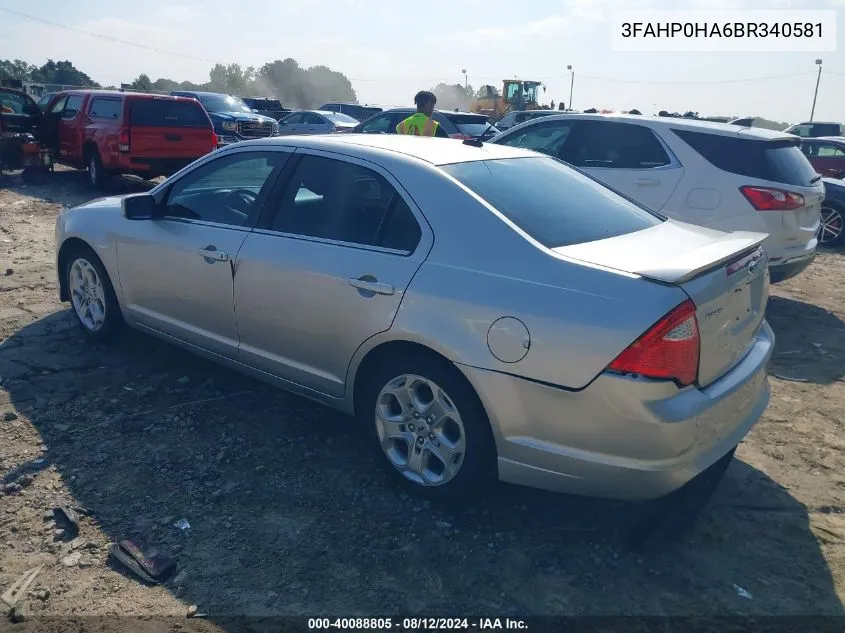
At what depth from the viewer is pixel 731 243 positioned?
10.9 ft

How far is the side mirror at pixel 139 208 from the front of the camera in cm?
446

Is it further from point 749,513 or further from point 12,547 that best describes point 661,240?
point 12,547

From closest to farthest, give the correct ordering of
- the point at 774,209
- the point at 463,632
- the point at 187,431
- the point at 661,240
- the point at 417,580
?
the point at 463,632
the point at 417,580
the point at 661,240
the point at 187,431
the point at 774,209

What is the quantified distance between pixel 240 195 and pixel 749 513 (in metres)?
3.34

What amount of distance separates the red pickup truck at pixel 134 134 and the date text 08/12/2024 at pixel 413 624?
1133cm

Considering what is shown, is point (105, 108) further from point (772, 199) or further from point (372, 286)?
point (372, 286)

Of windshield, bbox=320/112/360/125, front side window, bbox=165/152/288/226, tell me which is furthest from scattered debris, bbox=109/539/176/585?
windshield, bbox=320/112/360/125

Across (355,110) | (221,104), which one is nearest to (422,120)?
(221,104)

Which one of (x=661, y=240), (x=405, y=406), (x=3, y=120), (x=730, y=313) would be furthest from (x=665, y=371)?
(x=3, y=120)

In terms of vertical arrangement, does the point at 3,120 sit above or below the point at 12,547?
above

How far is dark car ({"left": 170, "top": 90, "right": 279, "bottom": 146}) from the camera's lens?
62.0 feet

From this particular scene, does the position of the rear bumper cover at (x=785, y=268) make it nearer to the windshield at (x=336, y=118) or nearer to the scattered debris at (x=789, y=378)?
the scattered debris at (x=789, y=378)

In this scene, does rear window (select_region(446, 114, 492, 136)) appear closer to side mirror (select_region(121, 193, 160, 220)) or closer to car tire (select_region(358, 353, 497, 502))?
side mirror (select_region(121, 193, 160, 220))

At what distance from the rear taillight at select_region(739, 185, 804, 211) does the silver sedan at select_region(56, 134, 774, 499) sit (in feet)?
10.0
